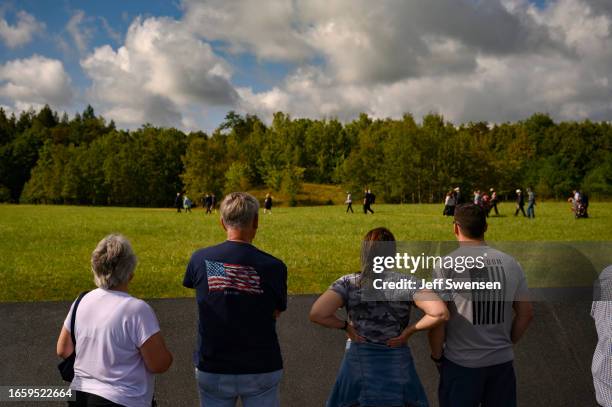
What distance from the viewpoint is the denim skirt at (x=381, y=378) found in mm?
3119

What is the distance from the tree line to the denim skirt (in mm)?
73821

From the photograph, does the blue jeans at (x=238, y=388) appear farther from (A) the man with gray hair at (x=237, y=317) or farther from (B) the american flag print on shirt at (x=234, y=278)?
(B) the american flag print on shirt at (x=234, y=278)

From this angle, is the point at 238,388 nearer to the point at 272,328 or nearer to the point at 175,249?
the point at 272,328

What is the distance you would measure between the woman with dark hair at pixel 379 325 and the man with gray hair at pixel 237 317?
1.13ft

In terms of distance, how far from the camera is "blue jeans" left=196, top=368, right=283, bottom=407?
3.17m

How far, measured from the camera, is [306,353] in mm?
6293

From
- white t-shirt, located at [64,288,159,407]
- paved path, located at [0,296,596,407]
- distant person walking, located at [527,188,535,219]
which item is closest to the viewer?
white t-shirt, located at [64,288,159,407]

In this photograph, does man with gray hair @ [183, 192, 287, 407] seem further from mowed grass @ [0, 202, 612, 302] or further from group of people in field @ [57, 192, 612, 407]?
mowed grass @ [0, 202, 612, 302]

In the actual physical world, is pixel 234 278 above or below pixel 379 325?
above

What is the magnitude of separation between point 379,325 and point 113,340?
1.53m

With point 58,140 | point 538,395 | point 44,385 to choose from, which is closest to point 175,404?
point 44,385

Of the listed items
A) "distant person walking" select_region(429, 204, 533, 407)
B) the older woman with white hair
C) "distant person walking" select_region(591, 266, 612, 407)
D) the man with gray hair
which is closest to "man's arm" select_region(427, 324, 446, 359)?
"distant person walking" select_region(429, 204, 533, 407)

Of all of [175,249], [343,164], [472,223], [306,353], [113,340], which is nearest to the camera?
[113,340]

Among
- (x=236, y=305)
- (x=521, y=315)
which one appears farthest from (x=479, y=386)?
(x=236, y=305)
